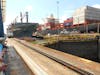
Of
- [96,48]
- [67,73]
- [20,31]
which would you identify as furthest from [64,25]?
[67,73]

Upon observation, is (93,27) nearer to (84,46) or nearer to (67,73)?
(84,46)

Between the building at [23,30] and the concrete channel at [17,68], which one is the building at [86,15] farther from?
the concrete channel at [17,68]

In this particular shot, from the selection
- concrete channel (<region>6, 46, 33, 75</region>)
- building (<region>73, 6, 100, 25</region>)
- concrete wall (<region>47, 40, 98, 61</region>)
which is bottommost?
concrete wall (<region>47, 40, 98, 61</region>)

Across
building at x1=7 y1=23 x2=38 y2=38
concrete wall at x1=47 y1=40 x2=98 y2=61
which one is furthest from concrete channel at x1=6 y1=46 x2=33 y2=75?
building at x1=7 y1=23 x2=38 y2=38

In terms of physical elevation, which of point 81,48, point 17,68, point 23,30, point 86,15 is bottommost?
point 81,48

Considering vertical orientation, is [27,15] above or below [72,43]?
above

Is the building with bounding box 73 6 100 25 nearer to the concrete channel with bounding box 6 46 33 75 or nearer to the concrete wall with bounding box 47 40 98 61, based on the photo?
the concrete wall with bounding box 47 40 98 61

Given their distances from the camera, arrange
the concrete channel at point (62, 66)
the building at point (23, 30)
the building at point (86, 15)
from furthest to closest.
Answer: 1. the building at point (23, 30)
2. the building at point (86, 15)
3. the concrete channel at point (62, 66)

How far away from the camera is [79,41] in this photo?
55875 millimetres

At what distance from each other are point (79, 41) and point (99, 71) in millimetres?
40131

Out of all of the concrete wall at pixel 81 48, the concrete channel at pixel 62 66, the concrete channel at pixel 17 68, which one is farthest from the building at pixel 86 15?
the concrete channel at pixel 17 68

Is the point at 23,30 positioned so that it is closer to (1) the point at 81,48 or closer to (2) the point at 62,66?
(1) the point at 81,48

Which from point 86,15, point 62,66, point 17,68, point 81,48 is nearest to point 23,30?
point 86,15

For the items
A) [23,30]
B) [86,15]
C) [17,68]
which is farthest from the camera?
[23,30]
